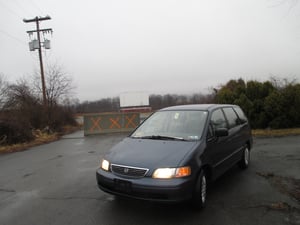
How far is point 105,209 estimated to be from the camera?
163 inches

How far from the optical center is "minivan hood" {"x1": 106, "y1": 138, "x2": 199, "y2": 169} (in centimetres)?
371

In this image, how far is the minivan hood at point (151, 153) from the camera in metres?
3.71

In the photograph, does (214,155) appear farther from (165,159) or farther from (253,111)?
(253,111)

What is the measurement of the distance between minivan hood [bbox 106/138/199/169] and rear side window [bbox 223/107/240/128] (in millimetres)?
1833

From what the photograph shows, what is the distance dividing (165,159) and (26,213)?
257 centimetres

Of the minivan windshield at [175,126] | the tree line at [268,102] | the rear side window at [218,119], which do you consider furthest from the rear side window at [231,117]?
the tree line at [268,102]

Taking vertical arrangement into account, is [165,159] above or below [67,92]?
below

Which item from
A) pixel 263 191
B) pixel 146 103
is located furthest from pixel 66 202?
pixel 146 103

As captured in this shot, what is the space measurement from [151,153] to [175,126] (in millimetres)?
1098

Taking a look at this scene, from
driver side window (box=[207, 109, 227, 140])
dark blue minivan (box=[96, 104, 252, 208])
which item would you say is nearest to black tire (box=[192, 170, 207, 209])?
dark blue minivan (box=[96, 104, 252, 208])

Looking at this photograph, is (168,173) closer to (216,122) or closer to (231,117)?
(216,122)

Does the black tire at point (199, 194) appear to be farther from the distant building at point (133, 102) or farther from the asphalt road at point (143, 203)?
the distant building at point (133, 102)

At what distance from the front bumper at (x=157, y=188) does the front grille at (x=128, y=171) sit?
8 cm

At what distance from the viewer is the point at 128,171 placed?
3.76 m
